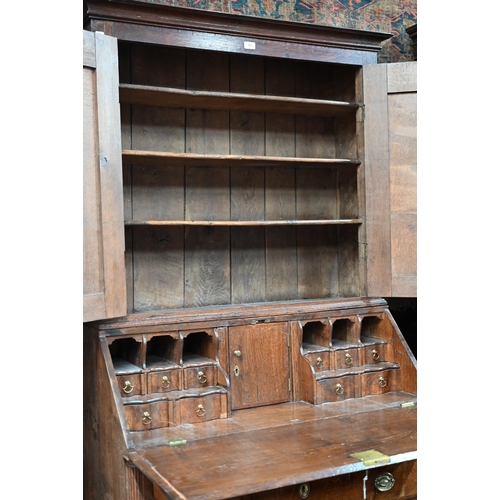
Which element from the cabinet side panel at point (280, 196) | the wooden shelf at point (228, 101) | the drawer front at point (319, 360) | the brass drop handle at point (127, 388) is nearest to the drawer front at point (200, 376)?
the brass drop handle at point (127, 388)

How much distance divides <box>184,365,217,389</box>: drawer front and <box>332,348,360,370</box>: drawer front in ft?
2.05

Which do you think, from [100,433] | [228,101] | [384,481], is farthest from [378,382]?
Result: [228,101]

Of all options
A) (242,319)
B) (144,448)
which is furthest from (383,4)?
(144,448)

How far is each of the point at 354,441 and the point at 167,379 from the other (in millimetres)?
831

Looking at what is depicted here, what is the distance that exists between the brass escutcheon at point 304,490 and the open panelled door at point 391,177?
1.24 m

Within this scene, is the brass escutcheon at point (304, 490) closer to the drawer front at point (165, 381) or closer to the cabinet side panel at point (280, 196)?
the drawer front at point (165, 381)

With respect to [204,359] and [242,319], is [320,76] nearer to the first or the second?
[242,319]

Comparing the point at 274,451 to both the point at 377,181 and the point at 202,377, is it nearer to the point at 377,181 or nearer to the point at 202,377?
the point at 202,377

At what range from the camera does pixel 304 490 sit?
2078mm

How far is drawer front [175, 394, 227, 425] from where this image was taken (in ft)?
8.41

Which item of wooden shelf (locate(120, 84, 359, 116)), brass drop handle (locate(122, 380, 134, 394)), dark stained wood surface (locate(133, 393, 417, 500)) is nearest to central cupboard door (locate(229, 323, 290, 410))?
dark stained wood surface (locate(133, 393, 417, 500))

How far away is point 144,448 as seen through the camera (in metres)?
2.26

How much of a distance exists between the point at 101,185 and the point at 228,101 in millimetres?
845

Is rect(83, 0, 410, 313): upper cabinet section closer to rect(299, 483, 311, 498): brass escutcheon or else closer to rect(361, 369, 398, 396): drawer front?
rect(361, 369, 398, 396): drawer front
